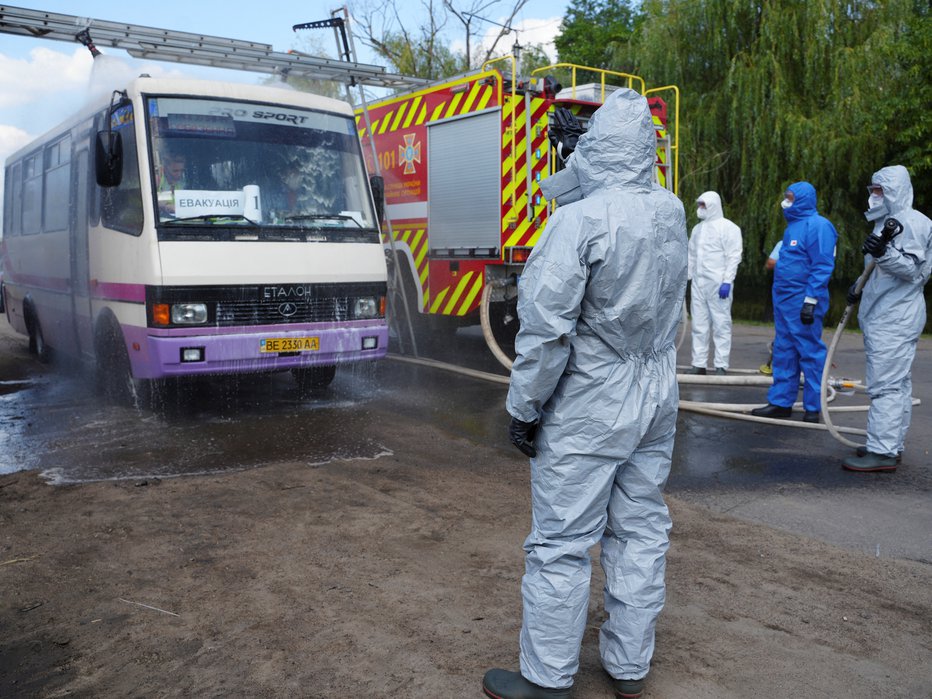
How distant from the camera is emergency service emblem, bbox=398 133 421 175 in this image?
1091cm

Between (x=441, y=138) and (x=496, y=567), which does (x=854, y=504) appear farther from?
(x=441, y=138)

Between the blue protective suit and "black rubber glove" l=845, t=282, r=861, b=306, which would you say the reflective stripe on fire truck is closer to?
the blue protective suit

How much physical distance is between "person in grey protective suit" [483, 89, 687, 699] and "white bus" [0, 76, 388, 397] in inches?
180

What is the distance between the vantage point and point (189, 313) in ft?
22.3

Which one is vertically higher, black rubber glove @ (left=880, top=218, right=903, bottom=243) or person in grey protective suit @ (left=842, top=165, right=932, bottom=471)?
black rubber glove @ (left=880, top=218, right=903, bottom=243)

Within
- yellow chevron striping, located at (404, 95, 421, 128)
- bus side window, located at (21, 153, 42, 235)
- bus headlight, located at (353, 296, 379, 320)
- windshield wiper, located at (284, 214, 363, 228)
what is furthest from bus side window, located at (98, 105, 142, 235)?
yellow chevron striping, located at (404, 95, 421, 128)

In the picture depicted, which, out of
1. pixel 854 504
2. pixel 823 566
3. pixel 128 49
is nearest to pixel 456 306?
pixel 128 49

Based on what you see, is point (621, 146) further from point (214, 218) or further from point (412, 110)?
point (412, 110)

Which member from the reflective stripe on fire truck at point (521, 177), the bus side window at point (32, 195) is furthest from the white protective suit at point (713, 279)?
the bus side window at point (32, 195)

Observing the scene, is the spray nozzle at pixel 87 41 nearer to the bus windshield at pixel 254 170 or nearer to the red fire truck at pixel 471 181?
the bus windshield at pixel 254 170

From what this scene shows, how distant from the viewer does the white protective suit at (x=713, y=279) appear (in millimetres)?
9781

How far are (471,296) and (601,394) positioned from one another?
7475mm

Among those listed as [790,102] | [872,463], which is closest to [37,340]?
[872,463]

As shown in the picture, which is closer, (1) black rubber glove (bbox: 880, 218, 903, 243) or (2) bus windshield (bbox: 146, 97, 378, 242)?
(1) black rubber glove (bbox: 880, 218, 903, 243)
